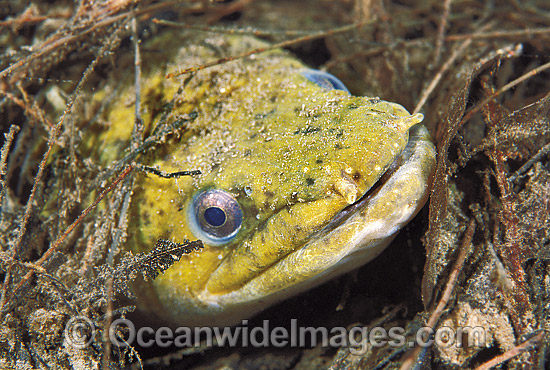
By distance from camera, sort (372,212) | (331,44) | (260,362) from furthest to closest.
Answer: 1. (331,44)
2. (260,362)
3. (372,212)

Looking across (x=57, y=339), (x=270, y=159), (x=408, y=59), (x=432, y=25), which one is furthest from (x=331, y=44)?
(x=57, y=339)

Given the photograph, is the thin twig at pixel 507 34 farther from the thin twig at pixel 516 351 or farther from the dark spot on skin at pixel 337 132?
the thin twig at pixel 516 351

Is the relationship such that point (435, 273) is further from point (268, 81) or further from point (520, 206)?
point (268, 81)

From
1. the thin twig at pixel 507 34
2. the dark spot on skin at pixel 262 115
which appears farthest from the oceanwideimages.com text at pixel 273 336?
the thin twig at pixel 507 34

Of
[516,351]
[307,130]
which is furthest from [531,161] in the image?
[307,130]

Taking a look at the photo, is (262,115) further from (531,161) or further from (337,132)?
(531,161)
